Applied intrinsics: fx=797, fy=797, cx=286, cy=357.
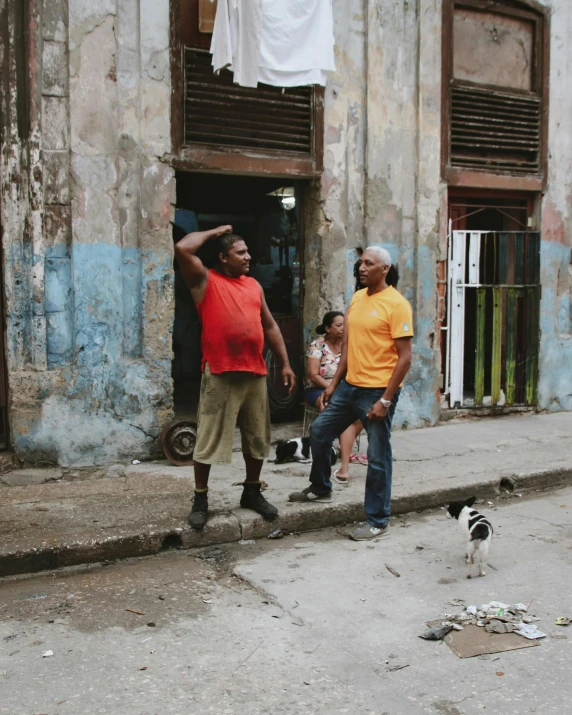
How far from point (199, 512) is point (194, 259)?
1684 mm

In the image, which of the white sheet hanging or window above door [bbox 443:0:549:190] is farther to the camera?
window above door [bbox 443:0:549:190]

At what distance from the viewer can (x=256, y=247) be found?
33.0 ft

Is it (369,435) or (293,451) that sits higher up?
(369,435)

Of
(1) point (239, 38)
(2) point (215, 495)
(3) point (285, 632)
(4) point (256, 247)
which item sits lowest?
(3) point (285, 632)

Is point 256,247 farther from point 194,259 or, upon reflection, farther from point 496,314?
point 194,259

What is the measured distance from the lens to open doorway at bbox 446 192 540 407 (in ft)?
30.3

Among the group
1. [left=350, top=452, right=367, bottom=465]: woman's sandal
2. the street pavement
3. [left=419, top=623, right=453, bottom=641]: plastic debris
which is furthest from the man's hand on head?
[left=350, top=452, right=367, bottom=465]: woman's sandal

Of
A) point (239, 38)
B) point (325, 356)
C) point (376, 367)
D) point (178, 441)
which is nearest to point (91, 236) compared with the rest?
point (178, 441)

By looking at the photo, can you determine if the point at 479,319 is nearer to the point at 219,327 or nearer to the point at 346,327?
the point at 346,327

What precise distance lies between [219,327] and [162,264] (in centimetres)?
234

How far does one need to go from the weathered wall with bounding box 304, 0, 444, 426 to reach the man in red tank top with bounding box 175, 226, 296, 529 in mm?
3132

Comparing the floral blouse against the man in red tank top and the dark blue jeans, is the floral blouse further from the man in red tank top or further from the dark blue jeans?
the man in red tank top

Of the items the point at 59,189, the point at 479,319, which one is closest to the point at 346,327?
the point at 59,189

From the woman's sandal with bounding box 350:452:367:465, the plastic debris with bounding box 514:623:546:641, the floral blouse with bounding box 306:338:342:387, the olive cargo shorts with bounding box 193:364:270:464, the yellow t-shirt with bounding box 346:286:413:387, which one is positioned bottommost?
the plastic debris with bounding box 514:623:546:641
